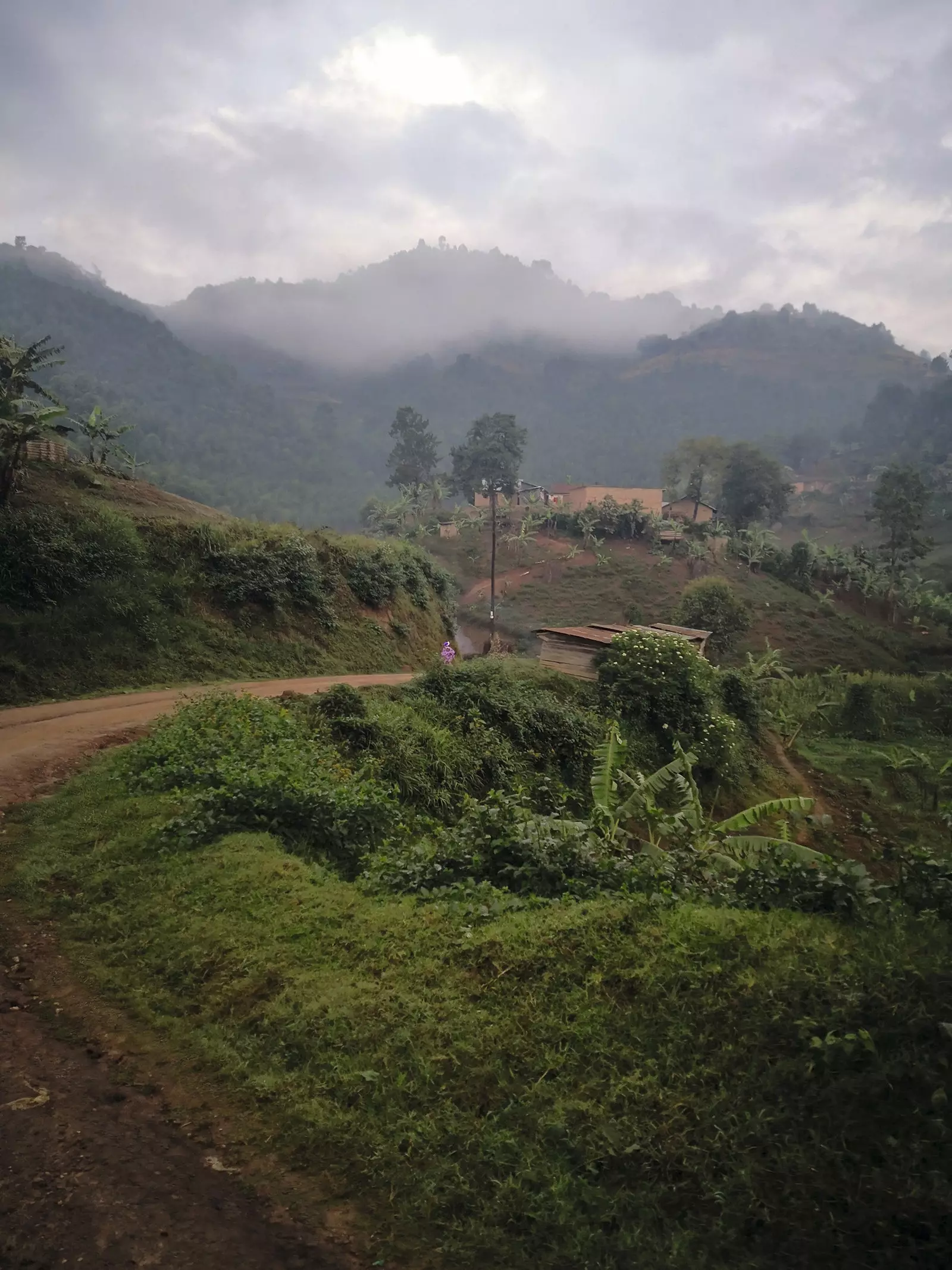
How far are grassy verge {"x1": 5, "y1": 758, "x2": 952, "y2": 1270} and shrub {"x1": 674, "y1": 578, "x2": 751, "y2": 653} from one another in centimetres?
3491

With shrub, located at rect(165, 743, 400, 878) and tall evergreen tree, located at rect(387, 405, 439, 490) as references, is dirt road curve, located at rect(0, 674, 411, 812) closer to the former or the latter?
shrub, located at rect(165, 743, 400, 878)

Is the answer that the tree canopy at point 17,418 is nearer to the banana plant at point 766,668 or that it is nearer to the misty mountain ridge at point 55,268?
the banana plant at point 766,668

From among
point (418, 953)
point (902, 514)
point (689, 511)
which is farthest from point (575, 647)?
point (689, 511)

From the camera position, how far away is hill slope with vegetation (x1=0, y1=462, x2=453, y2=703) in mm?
15383

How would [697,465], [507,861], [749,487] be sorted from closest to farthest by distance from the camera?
[507,861], [749,487], [697,465]

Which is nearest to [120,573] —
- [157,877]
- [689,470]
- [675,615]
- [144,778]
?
[144,778]

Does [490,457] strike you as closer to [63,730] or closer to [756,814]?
[63,730]

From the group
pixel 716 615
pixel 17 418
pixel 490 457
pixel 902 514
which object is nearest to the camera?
pixel 17 418

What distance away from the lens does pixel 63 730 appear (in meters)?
11.3

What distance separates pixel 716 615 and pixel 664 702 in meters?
22.7

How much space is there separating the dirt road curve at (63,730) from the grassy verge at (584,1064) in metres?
3.41

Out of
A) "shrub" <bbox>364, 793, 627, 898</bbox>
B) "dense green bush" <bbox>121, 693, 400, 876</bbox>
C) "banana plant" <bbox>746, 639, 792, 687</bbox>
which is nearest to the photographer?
"shrub" <bbox>364, 793, 627, 898</bbox>

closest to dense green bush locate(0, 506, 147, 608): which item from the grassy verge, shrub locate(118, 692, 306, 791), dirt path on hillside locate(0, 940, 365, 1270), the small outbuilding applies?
shrub locate(118, 692, 306, 791)

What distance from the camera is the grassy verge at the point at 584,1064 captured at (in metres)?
3.77
